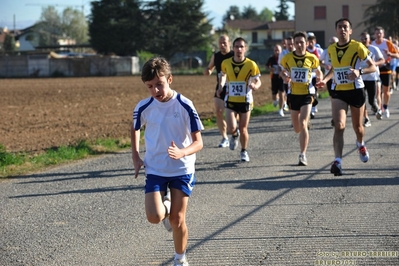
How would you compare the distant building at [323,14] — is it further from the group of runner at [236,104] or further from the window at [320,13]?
the group of runner at [236,104]

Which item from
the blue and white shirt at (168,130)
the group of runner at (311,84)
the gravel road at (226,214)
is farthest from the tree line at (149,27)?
the blue and white shirt at (168,130)

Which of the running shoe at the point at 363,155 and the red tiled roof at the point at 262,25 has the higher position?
the red tiled roof at the point at 262,25

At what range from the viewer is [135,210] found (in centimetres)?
870

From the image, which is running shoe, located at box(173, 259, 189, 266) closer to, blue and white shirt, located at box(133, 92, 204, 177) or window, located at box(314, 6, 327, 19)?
blue and white shirt, located at box(133, 92, 204, 177)

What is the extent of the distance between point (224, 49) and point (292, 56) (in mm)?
1853

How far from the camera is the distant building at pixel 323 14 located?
259 feet

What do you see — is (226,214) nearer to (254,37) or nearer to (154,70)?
(154,70)

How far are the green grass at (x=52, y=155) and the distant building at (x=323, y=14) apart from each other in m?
65.8

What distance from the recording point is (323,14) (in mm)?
79625

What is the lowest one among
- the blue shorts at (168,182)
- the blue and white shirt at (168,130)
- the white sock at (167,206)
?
the white sock at (167,206)

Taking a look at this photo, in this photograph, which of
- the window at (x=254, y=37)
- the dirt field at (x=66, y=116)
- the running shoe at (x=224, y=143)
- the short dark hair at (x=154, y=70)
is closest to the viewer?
the short dark hair at (x=154, y=70)

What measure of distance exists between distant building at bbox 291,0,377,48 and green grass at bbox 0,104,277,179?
216 feet

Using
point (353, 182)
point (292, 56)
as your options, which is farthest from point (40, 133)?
point (353, 182)

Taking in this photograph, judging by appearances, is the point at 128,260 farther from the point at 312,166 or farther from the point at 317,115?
the point at 317,115
